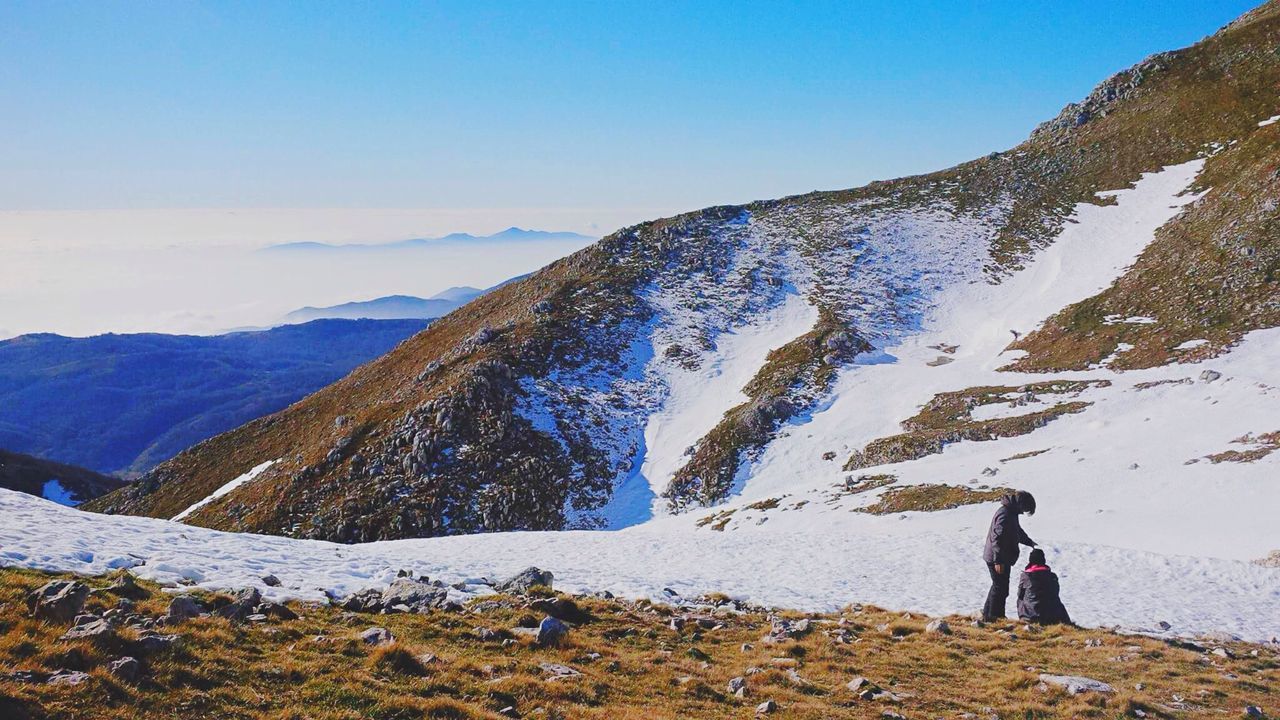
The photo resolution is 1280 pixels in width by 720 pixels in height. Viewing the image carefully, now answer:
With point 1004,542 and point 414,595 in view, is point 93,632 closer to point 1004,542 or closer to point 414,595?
point 414,595

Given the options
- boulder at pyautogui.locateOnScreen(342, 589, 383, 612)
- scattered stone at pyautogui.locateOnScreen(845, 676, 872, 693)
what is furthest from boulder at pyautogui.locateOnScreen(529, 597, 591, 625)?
scattered stone at pyautogui.locateOnScreen(845, 676, 872, 693)

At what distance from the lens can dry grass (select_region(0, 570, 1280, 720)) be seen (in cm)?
883

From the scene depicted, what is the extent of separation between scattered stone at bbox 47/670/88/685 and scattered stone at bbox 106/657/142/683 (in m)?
0.29

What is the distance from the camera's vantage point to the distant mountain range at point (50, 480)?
116 meters

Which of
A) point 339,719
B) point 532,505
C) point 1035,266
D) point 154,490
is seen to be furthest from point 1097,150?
point 154,490

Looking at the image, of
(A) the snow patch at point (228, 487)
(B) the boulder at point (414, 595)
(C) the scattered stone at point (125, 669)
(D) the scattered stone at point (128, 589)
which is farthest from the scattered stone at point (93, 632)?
(A) the snow patch at point (228, 487)

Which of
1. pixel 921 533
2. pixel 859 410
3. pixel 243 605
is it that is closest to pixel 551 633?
pixel 243 605

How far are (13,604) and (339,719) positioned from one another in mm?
6325

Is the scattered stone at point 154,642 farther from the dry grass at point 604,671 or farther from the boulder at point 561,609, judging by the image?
the boulder at point 561,609

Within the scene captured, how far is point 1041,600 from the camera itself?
17.4 metres

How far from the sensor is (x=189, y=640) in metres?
10.3

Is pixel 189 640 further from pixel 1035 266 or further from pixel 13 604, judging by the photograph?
pixel 1035 266

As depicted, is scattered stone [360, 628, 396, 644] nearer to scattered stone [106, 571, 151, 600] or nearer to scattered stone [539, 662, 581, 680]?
scattered stone [539, 662, 581, 680]

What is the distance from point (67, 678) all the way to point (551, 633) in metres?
7.69
